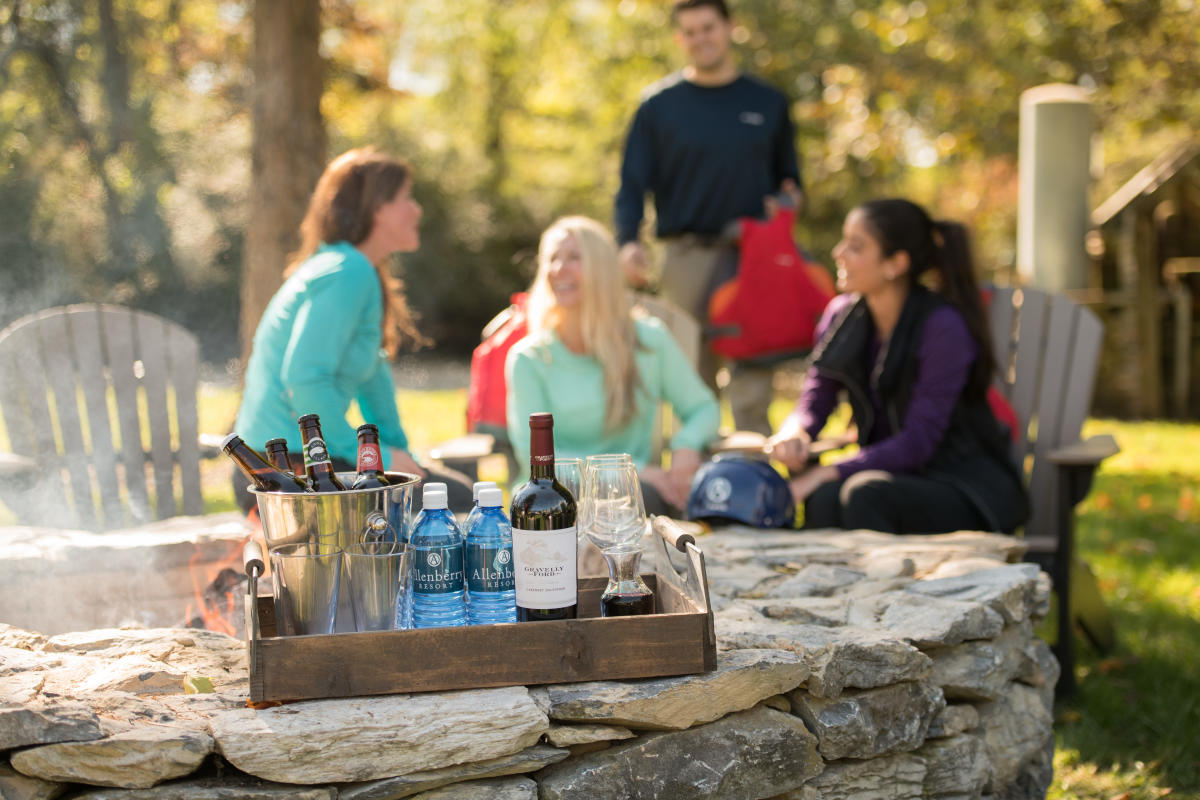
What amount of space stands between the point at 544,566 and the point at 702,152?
356cm

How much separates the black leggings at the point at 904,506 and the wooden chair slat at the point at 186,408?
8.23 ft

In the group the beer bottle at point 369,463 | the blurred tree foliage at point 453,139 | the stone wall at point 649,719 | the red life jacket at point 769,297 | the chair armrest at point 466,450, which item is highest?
the blurred tree foliage at point 453,139

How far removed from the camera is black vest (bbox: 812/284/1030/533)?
379cm

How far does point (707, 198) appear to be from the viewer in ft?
17.4

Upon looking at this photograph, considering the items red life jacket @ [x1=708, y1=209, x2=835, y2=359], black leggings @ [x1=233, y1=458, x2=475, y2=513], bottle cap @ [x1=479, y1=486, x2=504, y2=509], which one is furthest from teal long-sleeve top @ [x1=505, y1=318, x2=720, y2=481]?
bottle cap @ [x1=479, y1=486, x2=504, y2=509]

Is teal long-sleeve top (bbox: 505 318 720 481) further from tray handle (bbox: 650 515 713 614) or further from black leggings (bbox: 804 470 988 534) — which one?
tray handle (bbox: 650 515 713 614)

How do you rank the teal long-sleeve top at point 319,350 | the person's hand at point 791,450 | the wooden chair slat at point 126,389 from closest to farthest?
the teal long-sleeve top at point 319,350 → the person's hand at point 791,450 → the wooden chair slat at point 126,389

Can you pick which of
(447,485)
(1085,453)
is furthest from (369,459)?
(1085,453)

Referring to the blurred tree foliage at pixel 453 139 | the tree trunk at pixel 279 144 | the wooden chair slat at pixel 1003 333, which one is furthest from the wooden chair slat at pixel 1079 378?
the blurred tree foliage at pixel 453 139

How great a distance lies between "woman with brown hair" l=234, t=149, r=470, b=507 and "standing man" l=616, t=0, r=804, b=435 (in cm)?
162

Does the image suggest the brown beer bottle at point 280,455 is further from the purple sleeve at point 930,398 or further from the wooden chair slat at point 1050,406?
the wooden chair slat at point 1050,406

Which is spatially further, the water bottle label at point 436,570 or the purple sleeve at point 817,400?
the purple sleeve at point 817,400

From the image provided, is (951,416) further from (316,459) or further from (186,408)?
(186,408)

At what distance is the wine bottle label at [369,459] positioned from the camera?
6.82ft
